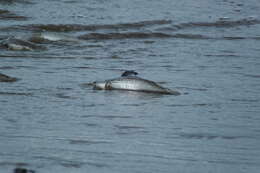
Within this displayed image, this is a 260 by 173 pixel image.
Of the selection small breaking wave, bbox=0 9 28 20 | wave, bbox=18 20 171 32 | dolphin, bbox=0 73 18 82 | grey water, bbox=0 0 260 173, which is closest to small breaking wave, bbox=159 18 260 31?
grey water, bbox=0 0 260 173

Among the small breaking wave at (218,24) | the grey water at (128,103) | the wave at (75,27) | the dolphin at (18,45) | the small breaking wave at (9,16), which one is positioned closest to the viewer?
the grey water at (128,103)

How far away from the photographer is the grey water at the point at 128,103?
600cm

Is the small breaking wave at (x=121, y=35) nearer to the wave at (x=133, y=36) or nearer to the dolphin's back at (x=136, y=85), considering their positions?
the wave at (x=133, y=36)

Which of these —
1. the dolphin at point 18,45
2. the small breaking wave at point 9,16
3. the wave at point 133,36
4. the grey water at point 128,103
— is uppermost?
the small breaking wave at point 9,16

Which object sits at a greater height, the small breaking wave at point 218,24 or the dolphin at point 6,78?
the small breaking wave at point 218,24

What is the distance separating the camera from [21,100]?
7988 mm

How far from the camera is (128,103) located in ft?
26.3

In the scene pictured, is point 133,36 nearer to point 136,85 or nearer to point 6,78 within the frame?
point 6,78

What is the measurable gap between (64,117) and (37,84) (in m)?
1.68

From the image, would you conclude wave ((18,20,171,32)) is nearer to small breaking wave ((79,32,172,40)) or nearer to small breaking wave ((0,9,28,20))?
small breaking wave ((79,32,172,40))

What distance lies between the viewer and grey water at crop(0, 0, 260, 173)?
6.00 metres

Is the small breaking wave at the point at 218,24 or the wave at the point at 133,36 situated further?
the small breaking wave at the point at 218,24

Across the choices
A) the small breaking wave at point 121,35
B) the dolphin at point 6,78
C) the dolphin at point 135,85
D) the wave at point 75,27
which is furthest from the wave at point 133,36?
the dolphin at point 135,85

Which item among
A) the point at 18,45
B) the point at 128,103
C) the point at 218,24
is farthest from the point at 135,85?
the point at 218,24
